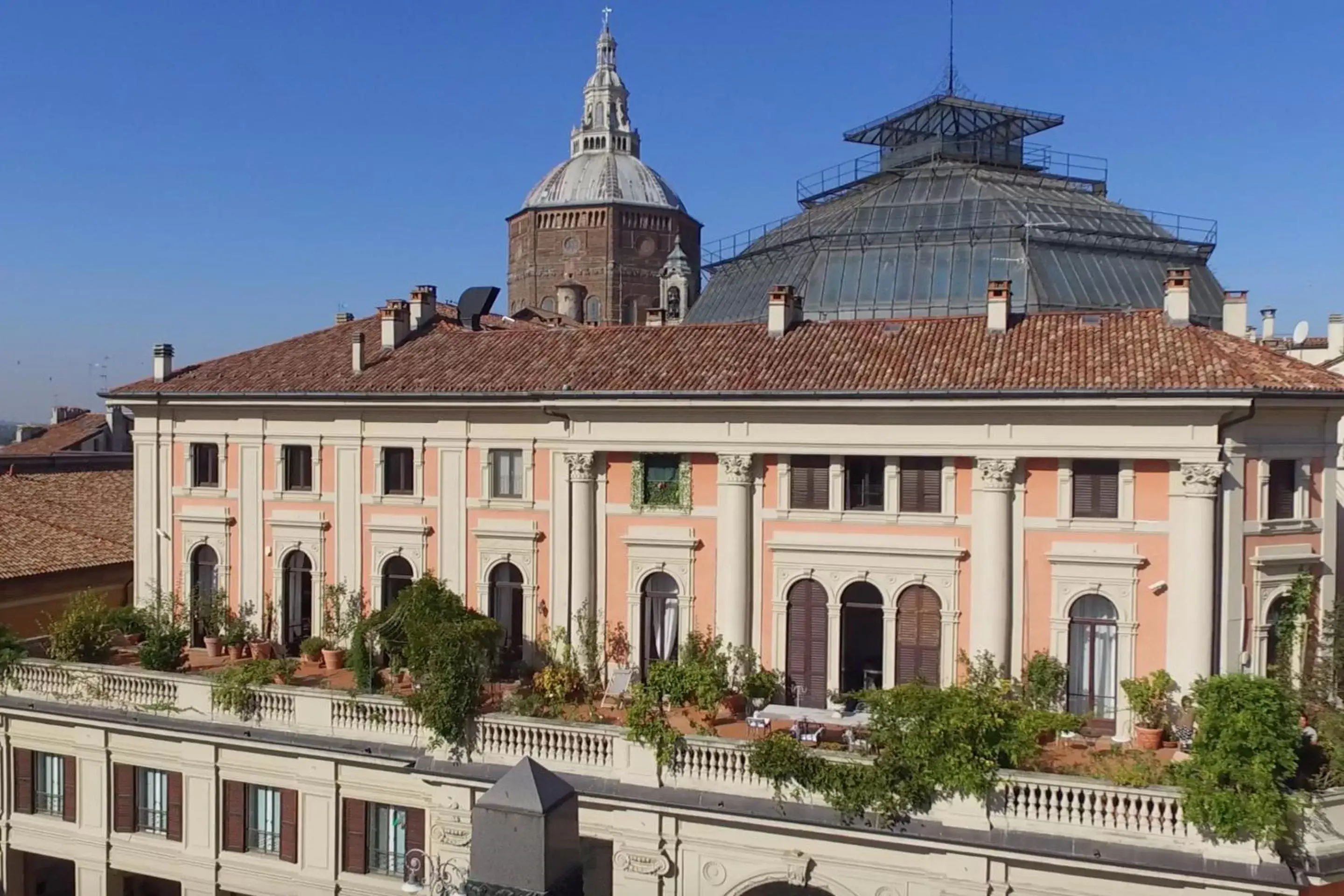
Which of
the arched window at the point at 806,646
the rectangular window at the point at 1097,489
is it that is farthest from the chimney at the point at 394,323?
the rectangular window at the point at 1097,489

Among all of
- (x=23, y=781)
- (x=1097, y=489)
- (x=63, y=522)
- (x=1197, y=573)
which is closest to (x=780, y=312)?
(x=1097, y=489)

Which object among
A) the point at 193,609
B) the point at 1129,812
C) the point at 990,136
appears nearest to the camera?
the point at 1129,812

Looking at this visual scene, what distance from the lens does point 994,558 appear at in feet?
69.8

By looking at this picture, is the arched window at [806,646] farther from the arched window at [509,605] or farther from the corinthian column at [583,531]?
the arched window at [509,605]

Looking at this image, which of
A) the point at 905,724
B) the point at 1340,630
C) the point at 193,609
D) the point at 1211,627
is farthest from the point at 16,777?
the point at 1340,630

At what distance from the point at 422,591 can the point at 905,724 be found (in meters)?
11.6

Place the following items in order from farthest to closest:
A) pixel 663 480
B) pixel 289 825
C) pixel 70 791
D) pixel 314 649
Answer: pixel 314 649 → pixel 663 480 → pixel 70 791 → pixel 289 825

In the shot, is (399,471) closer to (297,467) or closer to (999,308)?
(297,467)

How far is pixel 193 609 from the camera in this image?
96.5 feet

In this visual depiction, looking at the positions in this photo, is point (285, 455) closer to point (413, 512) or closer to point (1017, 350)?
point (413, 512)

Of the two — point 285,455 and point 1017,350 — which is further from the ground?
point 1017,350

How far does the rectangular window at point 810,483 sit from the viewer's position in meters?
22.9

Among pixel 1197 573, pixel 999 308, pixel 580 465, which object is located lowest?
pixel 1197 573

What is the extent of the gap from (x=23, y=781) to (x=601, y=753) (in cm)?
1482
